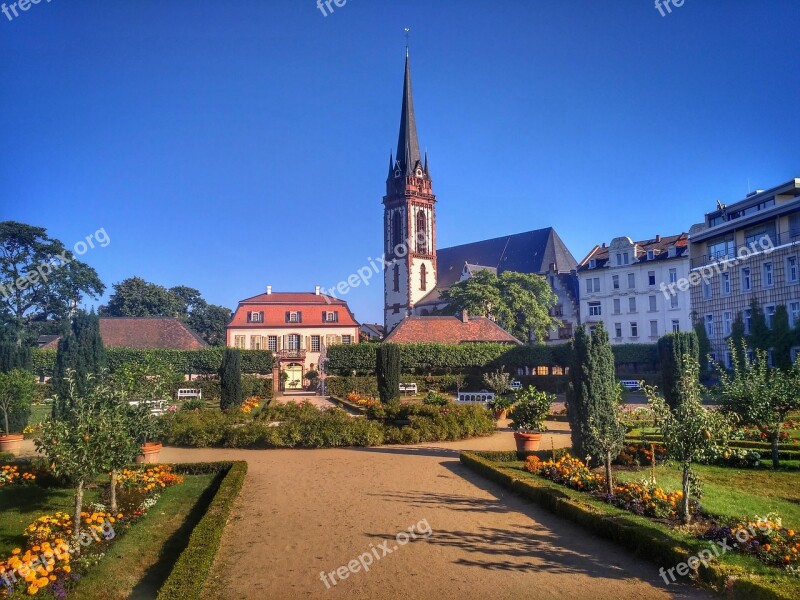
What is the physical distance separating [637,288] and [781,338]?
21718 mm

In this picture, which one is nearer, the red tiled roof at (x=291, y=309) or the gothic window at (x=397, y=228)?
the red tiled roof at (x=291, y=309)

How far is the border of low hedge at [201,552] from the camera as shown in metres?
6.32

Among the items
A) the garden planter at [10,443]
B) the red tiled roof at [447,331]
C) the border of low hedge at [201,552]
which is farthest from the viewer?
the red tiled roof at [447,331]

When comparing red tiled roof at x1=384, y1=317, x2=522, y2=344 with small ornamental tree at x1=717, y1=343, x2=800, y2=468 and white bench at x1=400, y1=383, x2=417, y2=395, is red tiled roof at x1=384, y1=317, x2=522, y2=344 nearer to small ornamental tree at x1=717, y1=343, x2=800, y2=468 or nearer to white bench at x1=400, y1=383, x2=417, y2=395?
white bench at x1=400, y1=383, x2=417, y2=395

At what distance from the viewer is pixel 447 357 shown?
135 ft

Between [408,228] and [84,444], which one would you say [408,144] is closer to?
[408,228]

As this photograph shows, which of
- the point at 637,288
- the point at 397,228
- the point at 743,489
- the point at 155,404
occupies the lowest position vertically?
the point at 743,489

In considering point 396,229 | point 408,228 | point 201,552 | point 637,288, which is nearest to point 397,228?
point 396,229

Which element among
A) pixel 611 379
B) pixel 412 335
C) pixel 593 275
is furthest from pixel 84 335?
pixel 593 275

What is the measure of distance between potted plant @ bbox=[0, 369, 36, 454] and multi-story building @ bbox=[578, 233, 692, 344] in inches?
1721

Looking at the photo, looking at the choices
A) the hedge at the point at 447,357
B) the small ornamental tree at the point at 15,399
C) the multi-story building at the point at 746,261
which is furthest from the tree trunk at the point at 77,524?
the multi-story building at the point at 746,261

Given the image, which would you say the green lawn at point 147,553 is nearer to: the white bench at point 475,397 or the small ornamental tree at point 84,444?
the small ornamental tree at point 84,444

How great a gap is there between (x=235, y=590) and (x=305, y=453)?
9824 millimetres

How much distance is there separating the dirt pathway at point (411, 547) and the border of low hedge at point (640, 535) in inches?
7.1
